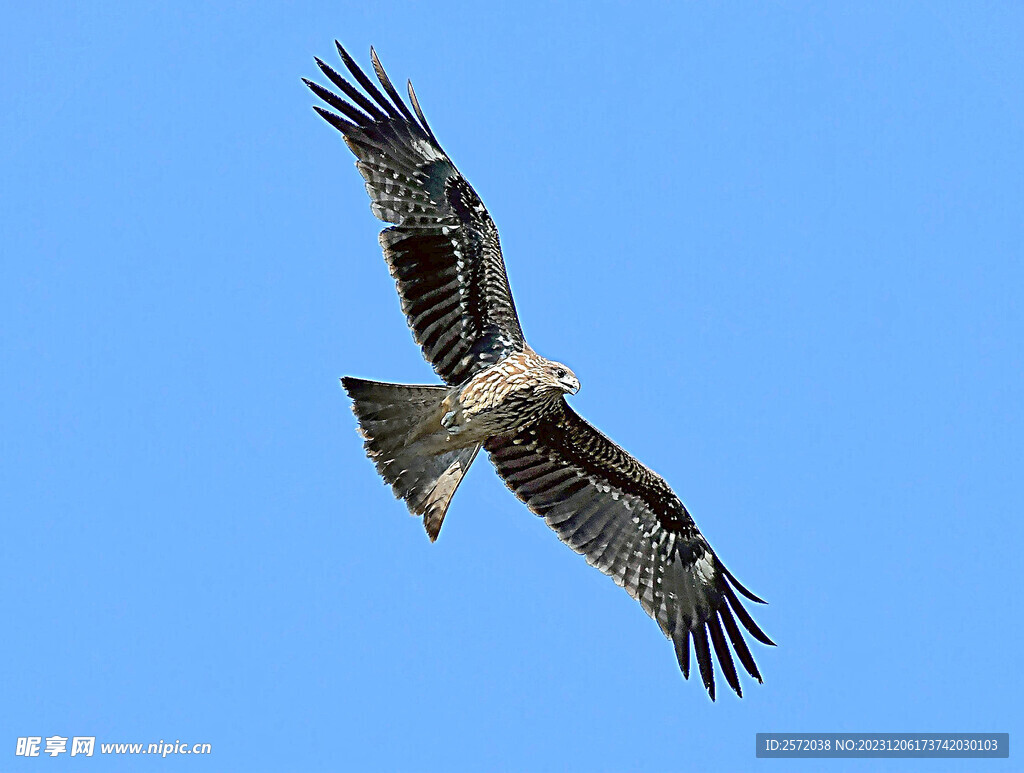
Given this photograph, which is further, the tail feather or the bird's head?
the tail feather

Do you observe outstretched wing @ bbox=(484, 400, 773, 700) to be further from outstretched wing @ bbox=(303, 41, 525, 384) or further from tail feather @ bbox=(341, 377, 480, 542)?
outstretched wing @ bbox=(303, 41, 525, 384)

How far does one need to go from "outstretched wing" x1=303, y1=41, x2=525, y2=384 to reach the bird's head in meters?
0.39

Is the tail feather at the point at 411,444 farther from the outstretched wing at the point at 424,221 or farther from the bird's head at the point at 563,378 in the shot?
the bird's head at the point at 563,378

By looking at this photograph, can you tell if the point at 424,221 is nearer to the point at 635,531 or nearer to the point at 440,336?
the point at 440,336

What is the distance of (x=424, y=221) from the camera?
11320 millimetres

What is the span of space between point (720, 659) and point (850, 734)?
1.34 meters

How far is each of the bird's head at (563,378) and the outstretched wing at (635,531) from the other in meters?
0.93

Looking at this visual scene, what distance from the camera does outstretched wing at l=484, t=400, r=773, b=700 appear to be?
482 inches

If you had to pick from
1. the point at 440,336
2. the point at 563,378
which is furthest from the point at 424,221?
the point at 563,378

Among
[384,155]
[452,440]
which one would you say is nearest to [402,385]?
[452,440]

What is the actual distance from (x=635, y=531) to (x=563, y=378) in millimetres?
1960

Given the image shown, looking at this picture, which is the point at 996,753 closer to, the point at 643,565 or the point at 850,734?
the point at 850,734

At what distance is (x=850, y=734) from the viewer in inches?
487

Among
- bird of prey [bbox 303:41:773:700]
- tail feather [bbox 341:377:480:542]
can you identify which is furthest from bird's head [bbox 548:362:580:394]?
tail feather [bbox 341:377:480:542]
